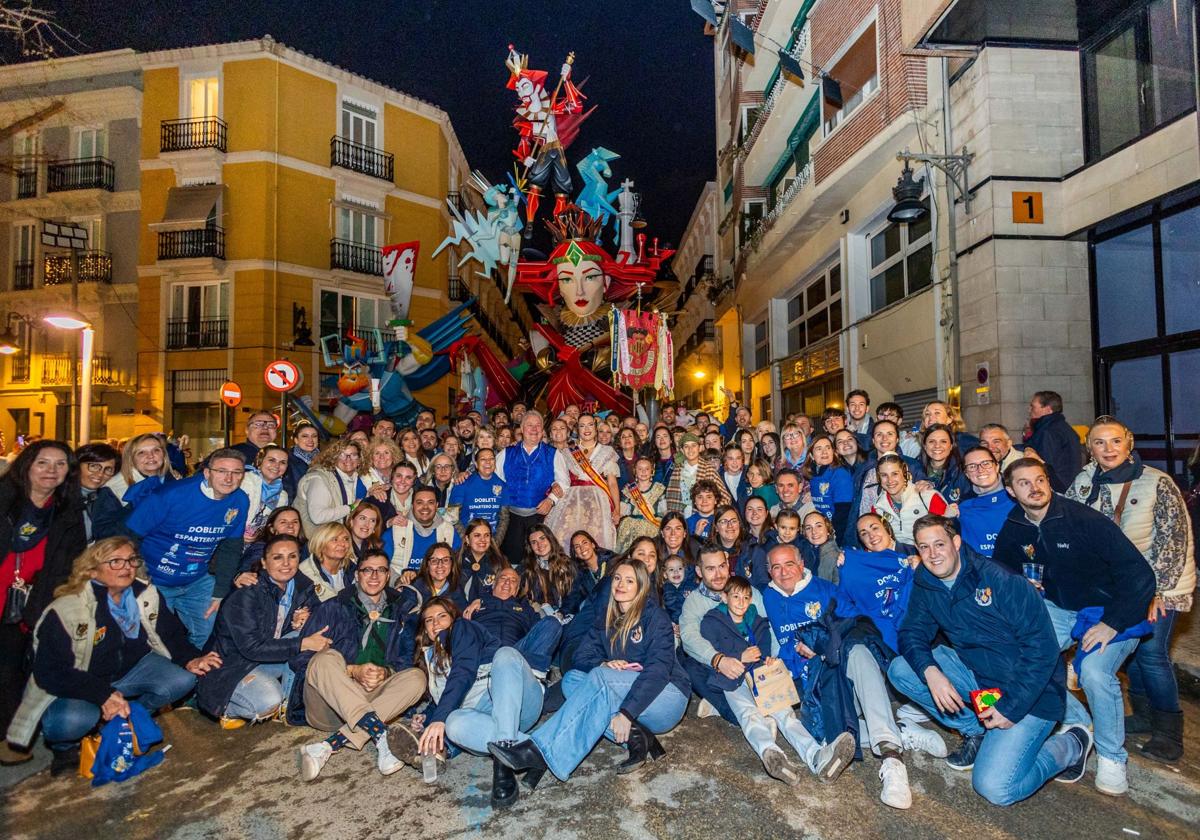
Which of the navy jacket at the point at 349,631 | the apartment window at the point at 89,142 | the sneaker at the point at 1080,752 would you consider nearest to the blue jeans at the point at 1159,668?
the sneaker at the point at 1080,752

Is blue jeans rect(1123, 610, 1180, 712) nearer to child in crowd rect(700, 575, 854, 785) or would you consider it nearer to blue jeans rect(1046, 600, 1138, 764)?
blue jeans rect(1046, 600, 1138, 764)

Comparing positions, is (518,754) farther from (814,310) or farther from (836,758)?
(814,310)

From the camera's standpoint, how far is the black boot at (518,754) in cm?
340

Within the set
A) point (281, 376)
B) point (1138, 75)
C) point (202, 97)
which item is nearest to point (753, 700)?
point (1138, 75)

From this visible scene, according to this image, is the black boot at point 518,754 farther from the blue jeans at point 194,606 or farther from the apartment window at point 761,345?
the apartment window at point 761,345

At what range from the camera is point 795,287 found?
1795 centimetres

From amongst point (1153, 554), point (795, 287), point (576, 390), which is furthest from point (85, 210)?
point (1153, 554)

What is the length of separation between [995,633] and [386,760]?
332 centimetres

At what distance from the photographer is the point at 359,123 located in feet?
73.5

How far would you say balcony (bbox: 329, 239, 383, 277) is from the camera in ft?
69.3

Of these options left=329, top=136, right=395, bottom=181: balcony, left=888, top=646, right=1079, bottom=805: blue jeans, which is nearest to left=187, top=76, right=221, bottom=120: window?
left=329, top=136, right=395, bottom=181: balcony

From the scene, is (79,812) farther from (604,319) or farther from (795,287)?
(795,287)

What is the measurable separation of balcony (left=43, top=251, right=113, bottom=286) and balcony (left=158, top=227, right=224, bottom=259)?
2.00m

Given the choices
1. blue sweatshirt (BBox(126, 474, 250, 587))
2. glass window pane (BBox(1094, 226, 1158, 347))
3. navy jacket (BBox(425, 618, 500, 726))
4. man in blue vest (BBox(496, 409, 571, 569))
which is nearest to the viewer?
navy jacket (BBox(425, 618, 500, 726))
